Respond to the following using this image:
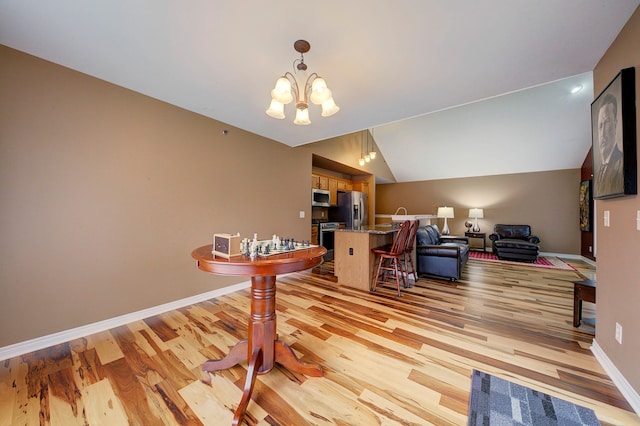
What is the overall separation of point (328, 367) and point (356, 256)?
183 cm

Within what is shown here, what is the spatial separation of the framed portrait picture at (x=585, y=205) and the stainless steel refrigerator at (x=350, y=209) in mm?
5129

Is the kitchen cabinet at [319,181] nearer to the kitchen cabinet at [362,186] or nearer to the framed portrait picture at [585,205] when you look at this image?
the kitchen cabinet at [362,186]

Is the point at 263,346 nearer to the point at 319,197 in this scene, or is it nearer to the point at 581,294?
the point at 581,294

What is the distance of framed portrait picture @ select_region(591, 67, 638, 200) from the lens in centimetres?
133

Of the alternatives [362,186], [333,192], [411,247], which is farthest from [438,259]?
[362,186]

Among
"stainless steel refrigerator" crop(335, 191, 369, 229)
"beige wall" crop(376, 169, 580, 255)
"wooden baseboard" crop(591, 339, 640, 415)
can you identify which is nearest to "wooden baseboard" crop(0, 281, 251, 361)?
"stainless steel refrigerator" crop(335, 191, 369, 229)

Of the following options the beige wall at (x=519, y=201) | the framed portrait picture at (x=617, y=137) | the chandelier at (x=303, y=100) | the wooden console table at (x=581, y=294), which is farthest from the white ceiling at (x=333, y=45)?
the beige wall at (x=519, y=201)

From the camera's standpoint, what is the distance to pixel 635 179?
131cm

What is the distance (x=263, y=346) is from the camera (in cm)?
150

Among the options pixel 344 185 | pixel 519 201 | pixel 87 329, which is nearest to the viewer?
pixel 87 329

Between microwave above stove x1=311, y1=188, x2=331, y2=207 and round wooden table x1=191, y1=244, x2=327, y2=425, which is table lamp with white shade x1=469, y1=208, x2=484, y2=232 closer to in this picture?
microwave above stove x1=311, y1=188, x2=331, y2=207

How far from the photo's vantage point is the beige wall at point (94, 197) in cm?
178

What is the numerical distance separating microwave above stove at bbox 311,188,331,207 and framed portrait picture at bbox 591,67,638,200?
153 inches

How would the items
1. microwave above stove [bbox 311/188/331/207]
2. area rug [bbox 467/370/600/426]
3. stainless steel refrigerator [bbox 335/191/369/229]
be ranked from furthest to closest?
stainless steel refrigerator [bbox 335/191/369/229] → microwave above stove [bbox 311/188/331/207] → area rug [bbox 467/370/600/426]
